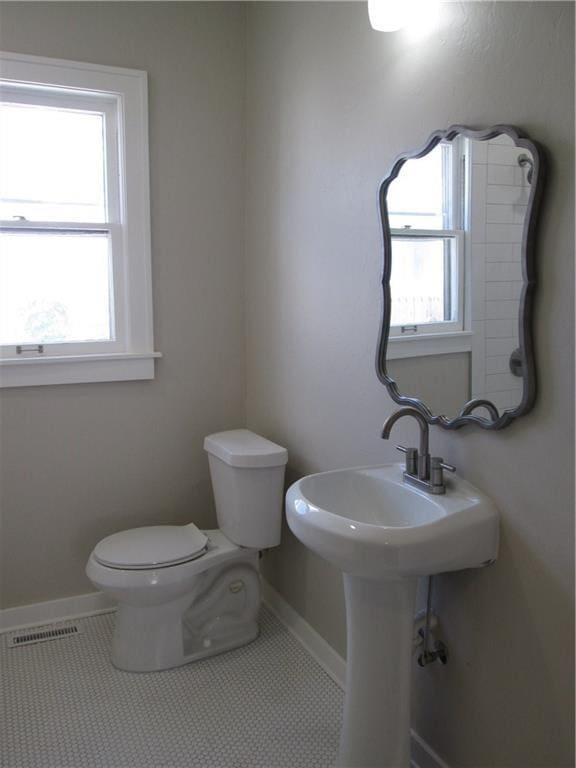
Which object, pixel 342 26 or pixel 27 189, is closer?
pixel 342 26

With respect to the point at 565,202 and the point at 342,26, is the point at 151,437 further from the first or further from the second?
the point at 565,202

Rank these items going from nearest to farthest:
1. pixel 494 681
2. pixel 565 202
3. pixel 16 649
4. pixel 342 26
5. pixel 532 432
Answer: pixel 565 202 < pixel 532 432 < pixel 494 681 < pixel 342 26 < pixel 16 649

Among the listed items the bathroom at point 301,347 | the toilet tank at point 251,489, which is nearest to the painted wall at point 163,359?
the bathroom at point 301,347

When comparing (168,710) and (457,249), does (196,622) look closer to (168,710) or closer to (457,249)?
(168,710)

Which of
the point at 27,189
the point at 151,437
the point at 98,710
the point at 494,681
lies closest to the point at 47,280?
the point at 27,189

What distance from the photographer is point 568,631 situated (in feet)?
4.56

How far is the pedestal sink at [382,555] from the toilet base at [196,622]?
31.0 inches

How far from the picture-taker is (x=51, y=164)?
256 cm

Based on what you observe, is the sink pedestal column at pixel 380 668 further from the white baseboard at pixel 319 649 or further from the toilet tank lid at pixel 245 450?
the toilet tank lid at pixel 245 450

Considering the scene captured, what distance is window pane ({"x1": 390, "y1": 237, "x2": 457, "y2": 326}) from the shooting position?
1.70m

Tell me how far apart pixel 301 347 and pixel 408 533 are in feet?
3.64

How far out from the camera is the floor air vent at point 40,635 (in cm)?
252

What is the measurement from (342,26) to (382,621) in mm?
1761

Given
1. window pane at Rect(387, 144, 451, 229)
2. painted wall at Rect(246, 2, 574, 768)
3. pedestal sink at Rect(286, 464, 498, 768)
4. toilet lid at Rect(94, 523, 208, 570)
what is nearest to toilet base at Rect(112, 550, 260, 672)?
toilet lid at Rect(94, 523, 208, 570)
